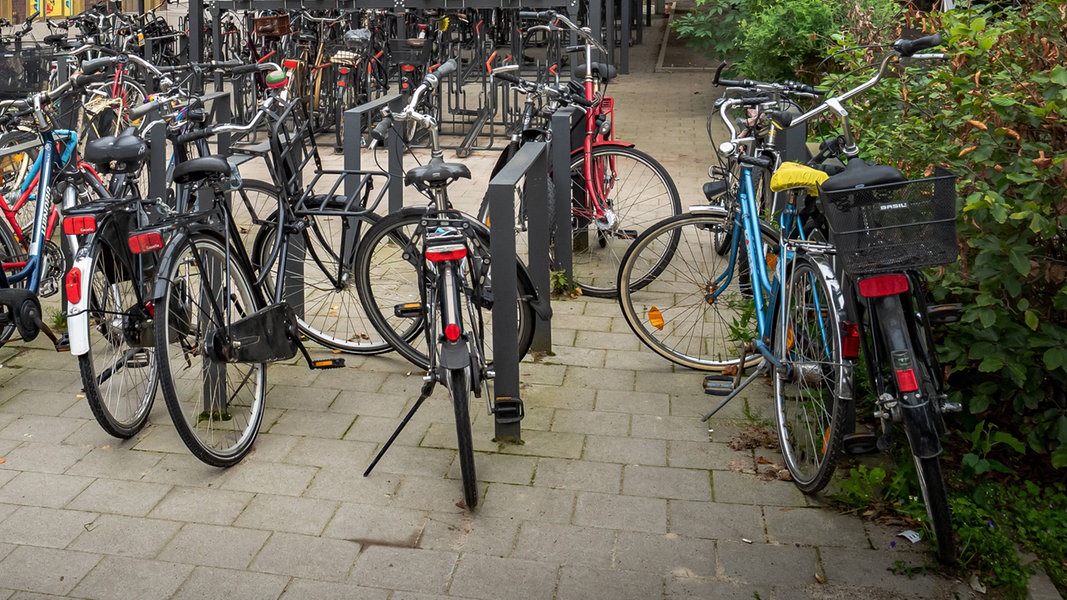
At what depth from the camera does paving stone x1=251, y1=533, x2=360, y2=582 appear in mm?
3531

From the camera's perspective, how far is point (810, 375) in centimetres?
407

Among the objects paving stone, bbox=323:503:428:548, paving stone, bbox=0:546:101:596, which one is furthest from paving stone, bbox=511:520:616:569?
paving stone, bbox=0:546:101:596

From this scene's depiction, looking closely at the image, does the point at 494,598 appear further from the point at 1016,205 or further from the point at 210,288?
the point at 1016,205

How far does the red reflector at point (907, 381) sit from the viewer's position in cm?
340

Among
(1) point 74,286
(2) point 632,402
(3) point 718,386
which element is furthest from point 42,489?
(3) point 718,386

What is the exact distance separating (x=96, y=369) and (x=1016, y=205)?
3.14m

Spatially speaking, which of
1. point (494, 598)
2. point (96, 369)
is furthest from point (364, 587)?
point (96, 369)

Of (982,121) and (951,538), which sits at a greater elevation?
(982,121)

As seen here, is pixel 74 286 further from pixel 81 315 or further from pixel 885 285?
pixel 885 285

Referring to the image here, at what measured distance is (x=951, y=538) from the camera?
3463 mm

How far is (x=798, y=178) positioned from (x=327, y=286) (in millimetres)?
2224

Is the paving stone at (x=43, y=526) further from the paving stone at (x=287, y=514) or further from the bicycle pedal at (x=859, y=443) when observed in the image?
the bicycle pedal at (x=859, y=443)

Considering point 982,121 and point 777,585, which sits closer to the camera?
point 777,585

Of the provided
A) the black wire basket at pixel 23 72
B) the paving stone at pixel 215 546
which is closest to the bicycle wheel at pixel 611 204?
the paving stone at pixel 215 546
